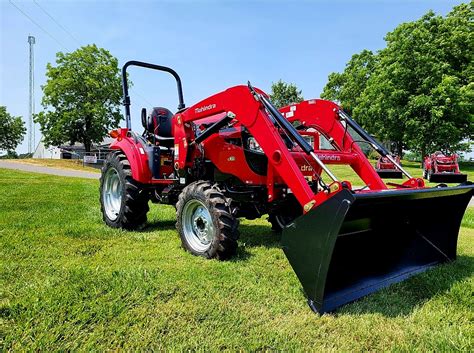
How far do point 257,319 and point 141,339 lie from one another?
830mm

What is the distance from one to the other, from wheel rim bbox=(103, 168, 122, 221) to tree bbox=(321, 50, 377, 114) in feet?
117

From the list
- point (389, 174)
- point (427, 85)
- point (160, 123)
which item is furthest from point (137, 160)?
point (427, 85)

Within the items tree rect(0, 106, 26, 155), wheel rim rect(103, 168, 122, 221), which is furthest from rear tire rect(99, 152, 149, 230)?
tree rect(0, 106, 26, 155)

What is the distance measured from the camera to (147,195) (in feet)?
18.9

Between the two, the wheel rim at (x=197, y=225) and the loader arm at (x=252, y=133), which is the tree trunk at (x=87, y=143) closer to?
the loader arm at (x=252, y=133)

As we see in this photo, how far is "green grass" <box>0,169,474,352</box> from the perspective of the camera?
2.44 metres

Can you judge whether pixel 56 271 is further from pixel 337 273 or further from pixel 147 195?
pixel 337 273

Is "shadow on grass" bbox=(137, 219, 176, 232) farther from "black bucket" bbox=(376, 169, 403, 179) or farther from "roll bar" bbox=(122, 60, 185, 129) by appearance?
"black bucket" bbox=(376, 169, 403, 179)

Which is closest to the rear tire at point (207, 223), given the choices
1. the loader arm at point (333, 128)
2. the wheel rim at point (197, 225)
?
the wheel rim at point (197, 225)

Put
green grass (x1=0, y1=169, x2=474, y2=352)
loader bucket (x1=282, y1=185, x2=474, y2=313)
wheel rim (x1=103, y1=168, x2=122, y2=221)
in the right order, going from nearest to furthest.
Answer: green grass (x1=0, y1=169, x2=474, y2=352)
loader bucket (x1=282, y1=185, x2=474, y2=313)
wheel rim (x1=103, y1=168, x2=122, y2=221)

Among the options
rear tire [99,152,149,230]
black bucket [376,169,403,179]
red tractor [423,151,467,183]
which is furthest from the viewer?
red tractor [423,151,467,183]

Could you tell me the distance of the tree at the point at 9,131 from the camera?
187 feet

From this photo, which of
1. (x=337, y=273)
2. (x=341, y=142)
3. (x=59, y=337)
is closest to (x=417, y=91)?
(x=341, y=142)

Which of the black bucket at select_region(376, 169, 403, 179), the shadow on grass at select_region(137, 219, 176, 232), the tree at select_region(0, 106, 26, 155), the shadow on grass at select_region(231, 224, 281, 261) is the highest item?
the tree at select_region(0, 106, 26, 155)
